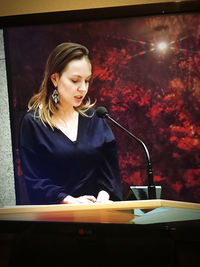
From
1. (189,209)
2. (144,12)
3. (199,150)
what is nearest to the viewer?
(189,209)

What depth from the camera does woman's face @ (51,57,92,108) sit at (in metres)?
1.83

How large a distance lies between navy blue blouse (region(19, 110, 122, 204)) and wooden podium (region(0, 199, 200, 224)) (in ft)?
0.74

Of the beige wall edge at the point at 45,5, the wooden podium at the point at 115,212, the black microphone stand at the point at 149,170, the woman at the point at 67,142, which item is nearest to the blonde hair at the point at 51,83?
the woman at the point at 67,142

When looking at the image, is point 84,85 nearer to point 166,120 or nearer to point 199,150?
point 166,120

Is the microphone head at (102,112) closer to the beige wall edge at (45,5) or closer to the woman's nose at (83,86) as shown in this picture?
the woman's nose at (83,86)

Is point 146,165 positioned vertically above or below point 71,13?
below

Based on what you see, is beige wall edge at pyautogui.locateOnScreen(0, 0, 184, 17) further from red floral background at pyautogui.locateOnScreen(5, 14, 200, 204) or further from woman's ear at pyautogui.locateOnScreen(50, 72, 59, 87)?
woman's ear at pyautogui.locateOnScreen(50, 72, 59, 87)

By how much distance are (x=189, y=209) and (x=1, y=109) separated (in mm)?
1163

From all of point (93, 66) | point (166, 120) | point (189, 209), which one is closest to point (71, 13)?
point (93, 66)

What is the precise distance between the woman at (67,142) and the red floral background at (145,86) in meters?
0.05

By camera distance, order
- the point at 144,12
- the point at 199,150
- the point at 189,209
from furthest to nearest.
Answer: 1. the point at 144,12
2. the point at 199,150
3. the point at 189,209

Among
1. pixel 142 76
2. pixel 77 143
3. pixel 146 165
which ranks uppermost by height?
pixel 142 76

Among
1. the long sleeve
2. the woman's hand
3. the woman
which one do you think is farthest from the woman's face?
the woman's hand

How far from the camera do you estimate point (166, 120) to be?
1.76m
